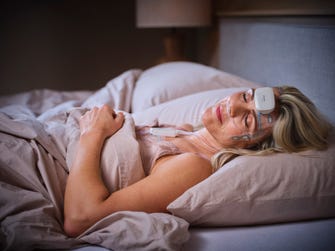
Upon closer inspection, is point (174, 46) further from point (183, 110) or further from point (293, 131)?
point (293, 131)

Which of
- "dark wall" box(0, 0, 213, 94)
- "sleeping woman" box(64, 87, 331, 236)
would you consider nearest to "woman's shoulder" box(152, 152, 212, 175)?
"sleeping woman" box(64, 87, 331, 236)

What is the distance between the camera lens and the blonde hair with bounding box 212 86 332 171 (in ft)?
3.40

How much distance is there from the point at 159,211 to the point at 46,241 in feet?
0.88

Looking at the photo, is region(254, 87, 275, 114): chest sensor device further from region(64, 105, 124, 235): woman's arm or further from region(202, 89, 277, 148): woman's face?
region(64, 105, 124, 235): woman's arm

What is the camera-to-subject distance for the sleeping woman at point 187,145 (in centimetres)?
93

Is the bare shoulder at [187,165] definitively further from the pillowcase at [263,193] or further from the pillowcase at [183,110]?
the pillowcase at [183,110]

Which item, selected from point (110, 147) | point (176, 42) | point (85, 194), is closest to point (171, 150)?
point (110, 147)

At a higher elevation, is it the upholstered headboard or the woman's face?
the upholstered headboard

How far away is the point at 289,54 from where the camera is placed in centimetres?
139

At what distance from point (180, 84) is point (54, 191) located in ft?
2.80

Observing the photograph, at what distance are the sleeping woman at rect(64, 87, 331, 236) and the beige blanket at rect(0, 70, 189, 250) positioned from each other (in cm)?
4

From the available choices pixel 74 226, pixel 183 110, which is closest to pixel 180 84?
pixel 183 110

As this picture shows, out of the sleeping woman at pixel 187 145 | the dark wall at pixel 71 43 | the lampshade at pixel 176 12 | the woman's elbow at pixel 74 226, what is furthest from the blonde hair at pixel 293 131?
the dark wall at pixel 71 43

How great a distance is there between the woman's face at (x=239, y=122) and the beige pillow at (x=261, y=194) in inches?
5.2
